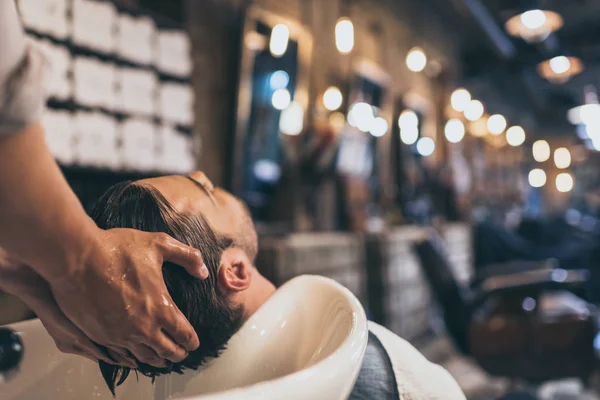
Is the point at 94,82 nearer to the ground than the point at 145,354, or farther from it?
farther from it

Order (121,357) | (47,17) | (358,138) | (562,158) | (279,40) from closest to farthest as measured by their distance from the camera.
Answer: (121,357) < (47,17) < (279,40) < (358,138) < (562,158)

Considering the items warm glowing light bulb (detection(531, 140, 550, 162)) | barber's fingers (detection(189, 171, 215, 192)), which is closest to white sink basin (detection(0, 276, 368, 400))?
barber's fingers (detection(189, 171, 215, 192))

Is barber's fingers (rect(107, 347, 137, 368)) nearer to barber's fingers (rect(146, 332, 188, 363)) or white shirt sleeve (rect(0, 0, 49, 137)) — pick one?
barber's fingers (rect(146, 332, 188, 363))

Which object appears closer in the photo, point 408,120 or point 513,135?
point 408,120

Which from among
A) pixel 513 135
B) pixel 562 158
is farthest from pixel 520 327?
pixel 562 158

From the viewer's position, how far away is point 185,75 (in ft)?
9.37

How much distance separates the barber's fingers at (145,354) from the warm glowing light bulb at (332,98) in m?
3.94

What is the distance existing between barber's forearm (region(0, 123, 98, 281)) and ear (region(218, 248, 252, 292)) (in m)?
0.32

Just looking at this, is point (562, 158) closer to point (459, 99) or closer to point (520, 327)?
point (459, 99)

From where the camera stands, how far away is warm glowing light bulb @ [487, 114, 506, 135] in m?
9.12

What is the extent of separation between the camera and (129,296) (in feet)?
2.08

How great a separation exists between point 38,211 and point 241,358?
0.48m

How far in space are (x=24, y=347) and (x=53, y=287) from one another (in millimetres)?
390

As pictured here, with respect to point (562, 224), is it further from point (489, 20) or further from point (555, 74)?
point (489, 20)
